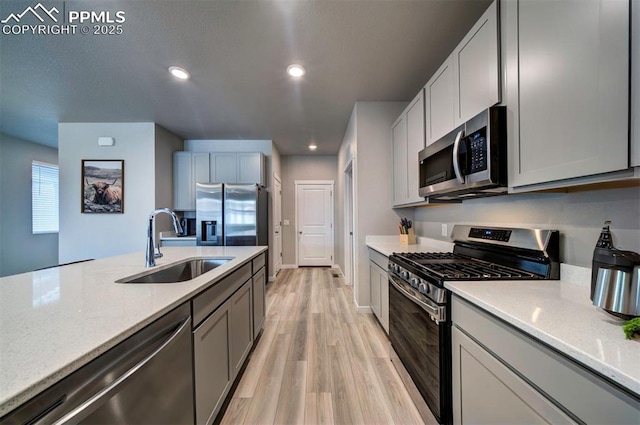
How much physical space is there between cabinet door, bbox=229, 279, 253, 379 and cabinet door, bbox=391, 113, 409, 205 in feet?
5.83

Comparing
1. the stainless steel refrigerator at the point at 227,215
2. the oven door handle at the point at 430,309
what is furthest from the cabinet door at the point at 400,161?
the stainless steel refrigerator at the point at 227,215

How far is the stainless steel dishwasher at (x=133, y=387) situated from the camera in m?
0.52

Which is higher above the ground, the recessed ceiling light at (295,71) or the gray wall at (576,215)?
the recessed ceiling light at (295,71)

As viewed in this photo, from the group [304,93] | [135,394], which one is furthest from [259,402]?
[304,93]

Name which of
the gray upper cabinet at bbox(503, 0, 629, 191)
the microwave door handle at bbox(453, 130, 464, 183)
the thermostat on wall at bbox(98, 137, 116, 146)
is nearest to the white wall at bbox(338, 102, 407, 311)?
the microwave door handle at bbox(453, 130, 464, 183)

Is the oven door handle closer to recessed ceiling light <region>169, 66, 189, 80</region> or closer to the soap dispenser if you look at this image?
the soap dispenser

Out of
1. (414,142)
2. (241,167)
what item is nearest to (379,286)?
(414,142)

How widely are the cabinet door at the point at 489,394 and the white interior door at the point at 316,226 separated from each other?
4.48 m

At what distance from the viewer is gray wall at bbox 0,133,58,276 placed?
3996 mm

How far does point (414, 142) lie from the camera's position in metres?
2.27

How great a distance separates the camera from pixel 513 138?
1157mm

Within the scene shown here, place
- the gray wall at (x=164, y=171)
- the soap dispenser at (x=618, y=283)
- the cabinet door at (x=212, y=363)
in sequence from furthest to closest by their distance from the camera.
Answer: the gray wall at (x=164, y=171) < the cabinet door at (x=212, y=363) < the soap dispenser at (x=618, y=283)

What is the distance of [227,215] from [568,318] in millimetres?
3748

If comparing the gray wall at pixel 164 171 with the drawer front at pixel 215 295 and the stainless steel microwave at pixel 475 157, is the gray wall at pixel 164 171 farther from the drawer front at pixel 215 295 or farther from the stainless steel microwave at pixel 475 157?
the stainless steel microwave at pixel 475 157
